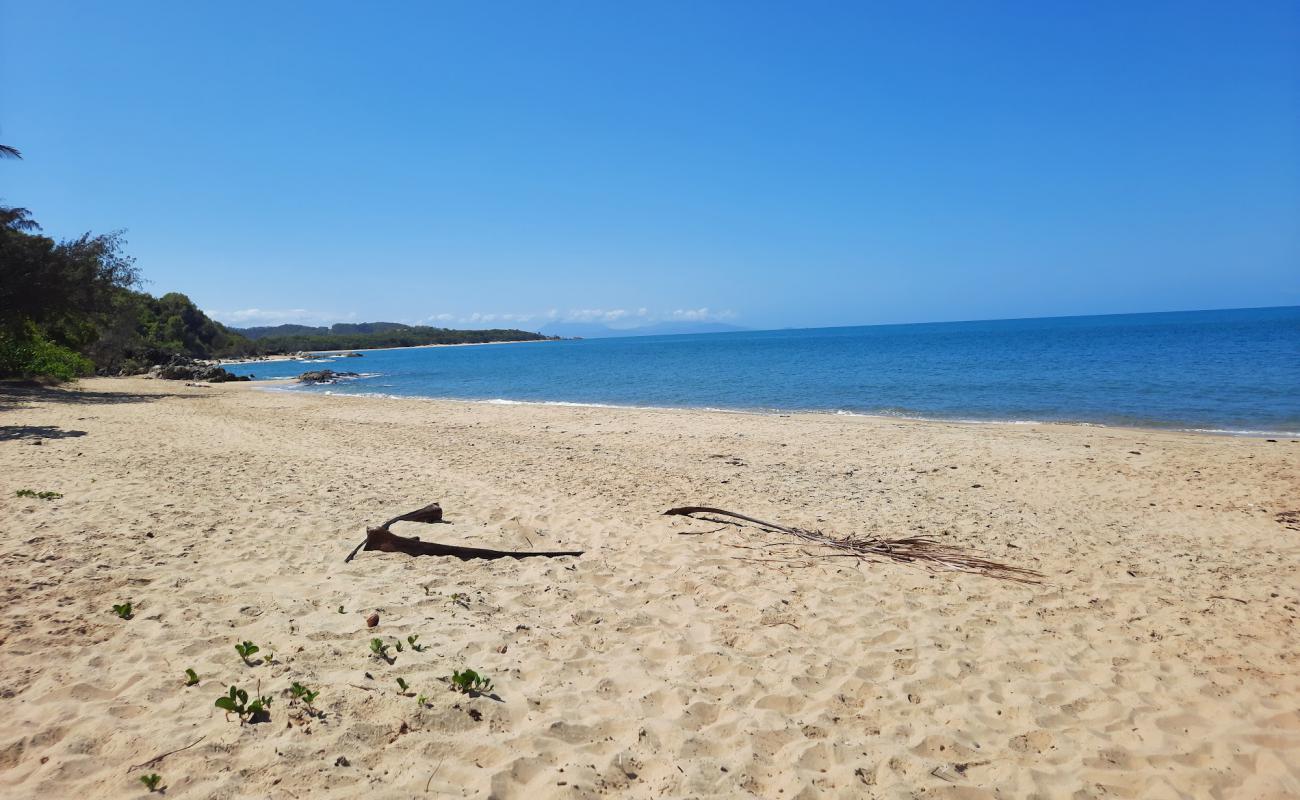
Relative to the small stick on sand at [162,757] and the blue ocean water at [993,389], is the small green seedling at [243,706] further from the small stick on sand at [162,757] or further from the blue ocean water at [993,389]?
the blue ocean water at [993,389]

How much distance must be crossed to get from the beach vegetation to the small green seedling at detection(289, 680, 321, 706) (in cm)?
75

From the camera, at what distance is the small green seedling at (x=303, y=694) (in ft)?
11.6

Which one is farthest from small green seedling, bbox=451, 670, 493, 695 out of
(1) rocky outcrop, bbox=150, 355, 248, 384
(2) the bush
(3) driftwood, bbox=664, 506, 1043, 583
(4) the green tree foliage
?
(1) rocky outcrop, bbox=150, 355, 248, 384

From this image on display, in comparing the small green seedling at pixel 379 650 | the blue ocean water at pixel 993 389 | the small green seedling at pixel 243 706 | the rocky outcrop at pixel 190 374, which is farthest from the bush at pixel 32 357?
the small green seedling at pixel 243 706

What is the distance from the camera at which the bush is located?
Answer: 25.9m

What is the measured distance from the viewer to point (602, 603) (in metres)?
5.43

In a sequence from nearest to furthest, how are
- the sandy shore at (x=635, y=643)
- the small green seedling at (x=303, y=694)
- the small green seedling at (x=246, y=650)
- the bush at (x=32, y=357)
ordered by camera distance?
the sandy shore at (x=635, y=643) < the small green seedling at (x=303, y=694) < the small green seedling at (x=246, y=650) < the bush at (x=32, y=357)

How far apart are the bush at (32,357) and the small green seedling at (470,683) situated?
33.0 meters

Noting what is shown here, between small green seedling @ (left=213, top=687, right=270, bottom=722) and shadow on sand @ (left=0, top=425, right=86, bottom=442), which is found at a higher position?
shadow on sand @ (left=0, top=425, right=86, bottom=442)

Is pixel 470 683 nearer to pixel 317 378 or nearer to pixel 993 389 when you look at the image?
pixel 993 389

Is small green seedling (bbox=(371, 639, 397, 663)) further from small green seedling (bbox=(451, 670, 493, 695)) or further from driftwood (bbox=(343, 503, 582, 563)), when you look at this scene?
driftwood (bbox=(343, 503, 582, 563))

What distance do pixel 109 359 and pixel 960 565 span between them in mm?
58646

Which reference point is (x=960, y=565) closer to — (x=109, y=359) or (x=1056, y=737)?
(x=1056, y=737)

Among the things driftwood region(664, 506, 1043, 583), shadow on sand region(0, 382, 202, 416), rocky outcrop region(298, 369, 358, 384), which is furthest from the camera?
rocky outcrop region(298, 369, 358, 384)
